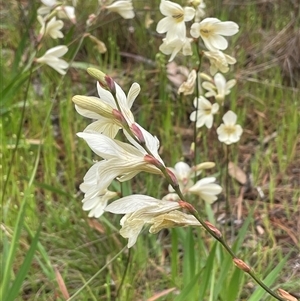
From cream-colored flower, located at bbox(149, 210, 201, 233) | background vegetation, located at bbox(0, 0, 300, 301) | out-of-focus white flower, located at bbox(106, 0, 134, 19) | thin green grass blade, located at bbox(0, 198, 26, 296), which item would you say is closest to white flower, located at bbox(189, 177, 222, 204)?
background vegetation, located at bbox(0, 0, 300, 301)

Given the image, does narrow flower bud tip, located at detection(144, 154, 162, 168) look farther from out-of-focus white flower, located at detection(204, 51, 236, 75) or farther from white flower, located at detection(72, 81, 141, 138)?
out-of-focus white flower, located at detection(204, 51, 236, 75)

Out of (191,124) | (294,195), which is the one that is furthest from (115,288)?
(191,124)

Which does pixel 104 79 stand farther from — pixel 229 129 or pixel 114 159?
pixel 229 129

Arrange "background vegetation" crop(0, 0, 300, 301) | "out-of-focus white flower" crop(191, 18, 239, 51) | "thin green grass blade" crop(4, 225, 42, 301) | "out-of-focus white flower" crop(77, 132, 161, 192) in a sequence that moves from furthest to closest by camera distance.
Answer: "background vegetation" crop(0, 0, 300, 301) < "out-of-focus white flower" crop(191, 18, 239, 51) < "thin green grass blade" crop(4, 225, 42, 301) < "out-of-focus white flower" crop(77, 132, 161, 192)

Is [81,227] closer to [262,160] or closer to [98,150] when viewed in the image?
[262,160]

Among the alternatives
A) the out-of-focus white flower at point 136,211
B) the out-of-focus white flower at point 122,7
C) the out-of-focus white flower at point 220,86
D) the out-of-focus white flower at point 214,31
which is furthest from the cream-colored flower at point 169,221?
the out-of-focus white flower at point 122,7

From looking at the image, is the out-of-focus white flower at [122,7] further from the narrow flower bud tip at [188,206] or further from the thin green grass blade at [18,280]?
the narrow flower bud tip at [188,206]
